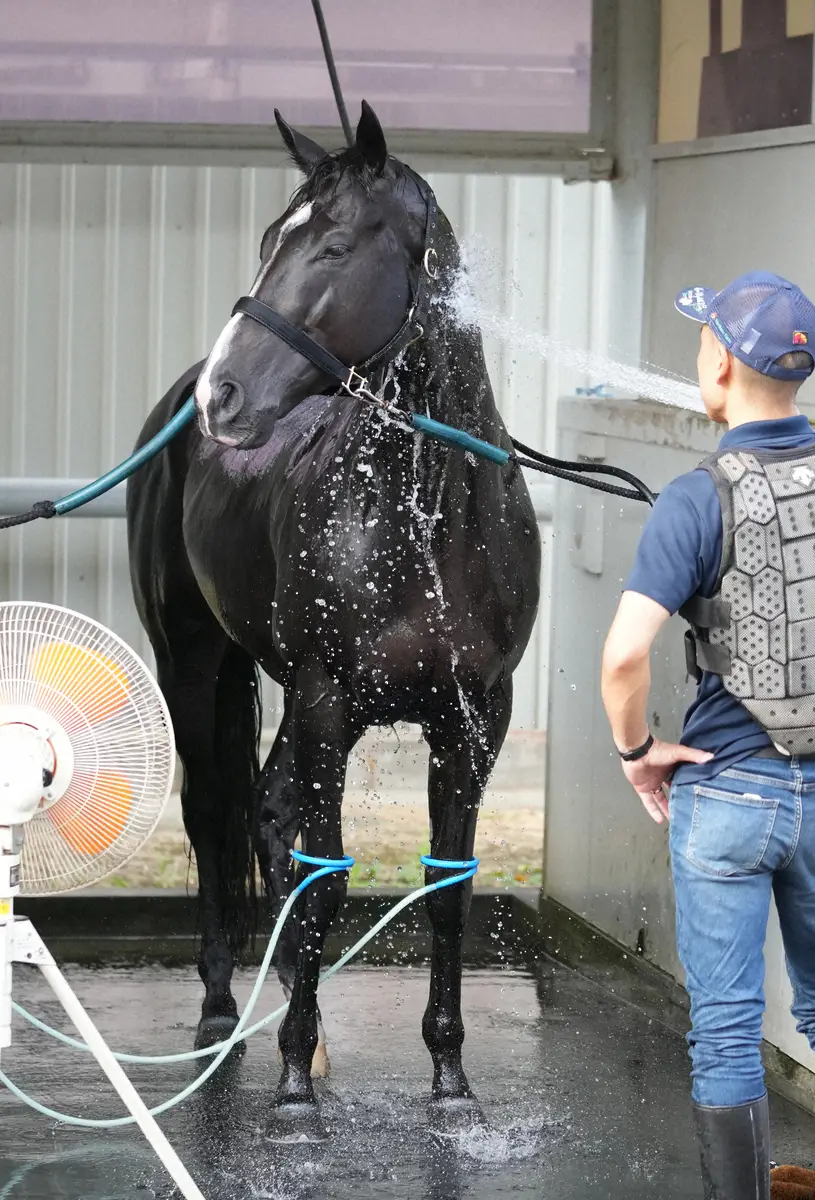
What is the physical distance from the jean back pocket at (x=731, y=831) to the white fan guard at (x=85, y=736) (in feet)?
2.97

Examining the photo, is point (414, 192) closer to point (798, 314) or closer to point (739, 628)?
point (798, 314)

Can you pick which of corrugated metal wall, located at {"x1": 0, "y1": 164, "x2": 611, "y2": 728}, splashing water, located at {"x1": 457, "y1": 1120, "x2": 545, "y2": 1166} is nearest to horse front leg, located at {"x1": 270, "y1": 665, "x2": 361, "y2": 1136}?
splashing water, located at {"x1": 457, "y1": 1120, "x2": 545, "y2": 1166}

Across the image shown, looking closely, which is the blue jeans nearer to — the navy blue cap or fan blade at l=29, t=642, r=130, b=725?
the navy blue cap

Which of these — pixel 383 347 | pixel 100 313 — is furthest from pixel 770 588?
pixel 100 313

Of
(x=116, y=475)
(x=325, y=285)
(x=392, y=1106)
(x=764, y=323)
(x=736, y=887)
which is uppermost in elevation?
(x=325, y=285)

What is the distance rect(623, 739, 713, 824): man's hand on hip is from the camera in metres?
2.81

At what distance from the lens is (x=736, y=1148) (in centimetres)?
277

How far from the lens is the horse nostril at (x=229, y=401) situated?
323cm

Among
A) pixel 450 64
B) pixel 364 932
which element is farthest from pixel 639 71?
pixel 364 932

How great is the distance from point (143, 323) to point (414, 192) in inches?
158

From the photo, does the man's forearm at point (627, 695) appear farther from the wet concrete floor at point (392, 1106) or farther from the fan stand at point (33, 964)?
the wet concrete floor at point (392, 1106)

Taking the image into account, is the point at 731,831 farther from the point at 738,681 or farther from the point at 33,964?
the point at 33,964

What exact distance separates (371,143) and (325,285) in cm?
30

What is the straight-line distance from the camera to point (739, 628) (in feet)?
8.92
